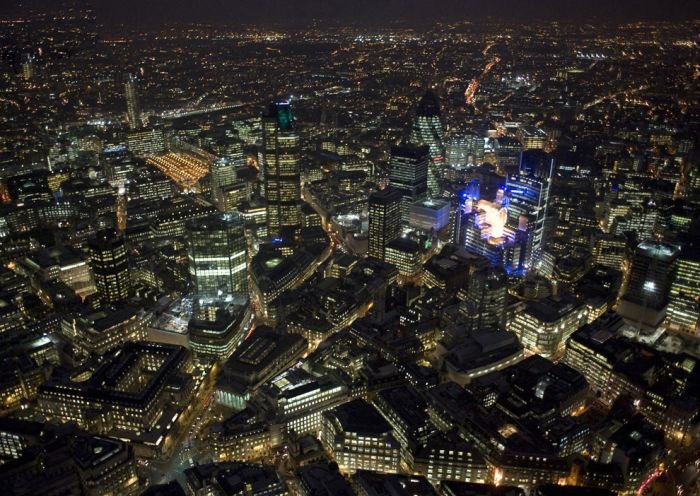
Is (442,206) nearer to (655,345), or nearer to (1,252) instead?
(655,345)

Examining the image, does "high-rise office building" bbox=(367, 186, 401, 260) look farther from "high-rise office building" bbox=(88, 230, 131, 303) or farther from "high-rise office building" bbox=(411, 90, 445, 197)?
"high-rise office building" bbox=(88, 230, 131, 303)

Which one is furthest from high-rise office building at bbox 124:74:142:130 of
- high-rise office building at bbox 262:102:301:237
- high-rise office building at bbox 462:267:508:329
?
high-rise office building at bbox 462:267:508:329

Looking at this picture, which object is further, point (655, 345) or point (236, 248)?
point (236, 248)

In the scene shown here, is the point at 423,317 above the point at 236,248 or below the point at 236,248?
below

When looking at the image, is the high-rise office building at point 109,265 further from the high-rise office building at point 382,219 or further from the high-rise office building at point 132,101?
the high-rise office building at point 132,101

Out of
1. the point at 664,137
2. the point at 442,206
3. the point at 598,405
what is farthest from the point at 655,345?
the point at 664,137

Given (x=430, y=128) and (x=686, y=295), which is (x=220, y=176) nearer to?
(x=430, y=128)

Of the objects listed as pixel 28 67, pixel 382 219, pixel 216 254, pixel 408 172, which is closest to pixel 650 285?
pixel 382 219
